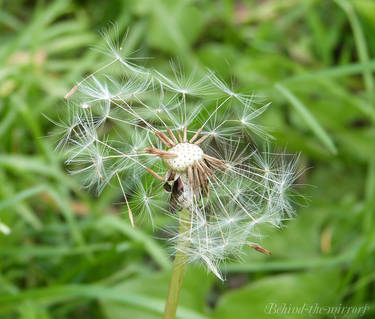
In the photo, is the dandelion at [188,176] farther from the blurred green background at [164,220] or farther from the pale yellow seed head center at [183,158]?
the blurred green background at [164,220]

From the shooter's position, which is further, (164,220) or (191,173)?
(164,220)

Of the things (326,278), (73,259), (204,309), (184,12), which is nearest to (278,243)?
(326,278)

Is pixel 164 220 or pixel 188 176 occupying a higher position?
pixel 164 220

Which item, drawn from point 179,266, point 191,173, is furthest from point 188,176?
point 179,266

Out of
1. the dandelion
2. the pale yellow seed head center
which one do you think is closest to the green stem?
the dandelion

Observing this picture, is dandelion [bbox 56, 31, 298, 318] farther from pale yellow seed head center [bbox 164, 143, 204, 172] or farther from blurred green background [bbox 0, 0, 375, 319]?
blurred green background [bbox 0, 0, 375, 319]

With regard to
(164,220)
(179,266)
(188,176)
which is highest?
(164,220)

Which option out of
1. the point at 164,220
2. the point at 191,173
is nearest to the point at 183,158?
the point at 191,173

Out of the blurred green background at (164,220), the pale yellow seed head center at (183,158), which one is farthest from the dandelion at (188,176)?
the blurred green background at (164,220)

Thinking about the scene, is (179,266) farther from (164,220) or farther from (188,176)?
(164,220)
